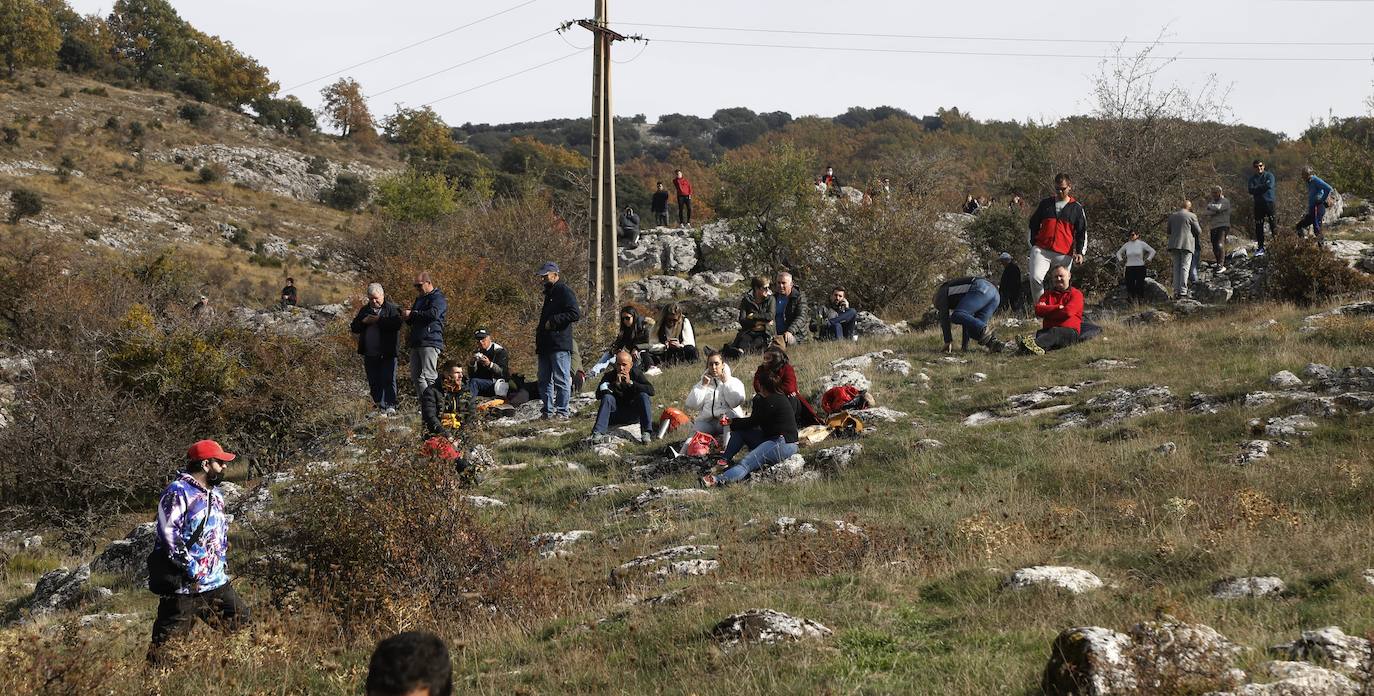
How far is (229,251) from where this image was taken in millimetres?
43031

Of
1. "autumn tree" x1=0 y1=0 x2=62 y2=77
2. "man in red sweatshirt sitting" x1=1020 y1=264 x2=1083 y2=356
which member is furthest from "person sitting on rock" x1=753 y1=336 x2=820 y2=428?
"autumn tree" x1=0 y1=0 x2=62 y2=77

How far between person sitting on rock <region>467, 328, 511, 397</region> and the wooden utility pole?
552 centimetres

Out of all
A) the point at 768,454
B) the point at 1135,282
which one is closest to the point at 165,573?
the point at 768,454

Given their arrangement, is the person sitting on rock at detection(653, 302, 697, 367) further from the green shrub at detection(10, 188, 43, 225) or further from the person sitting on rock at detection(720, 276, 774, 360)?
the green shrub at detection(10, 188, 43, 225)

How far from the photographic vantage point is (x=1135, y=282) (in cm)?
1911

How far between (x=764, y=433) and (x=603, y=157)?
11593 mm

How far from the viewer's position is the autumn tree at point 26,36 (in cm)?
6053

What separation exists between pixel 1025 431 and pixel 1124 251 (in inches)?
363

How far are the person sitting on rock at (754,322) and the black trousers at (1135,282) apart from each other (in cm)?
662

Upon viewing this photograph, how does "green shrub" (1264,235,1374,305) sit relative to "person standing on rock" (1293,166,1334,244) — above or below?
below

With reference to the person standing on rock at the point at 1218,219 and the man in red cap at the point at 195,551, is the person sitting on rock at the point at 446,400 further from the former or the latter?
the person standing on rock at the point at 1218,219

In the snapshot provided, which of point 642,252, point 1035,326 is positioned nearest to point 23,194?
point 642,252

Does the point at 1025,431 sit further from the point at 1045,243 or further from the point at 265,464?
the point at 265,464

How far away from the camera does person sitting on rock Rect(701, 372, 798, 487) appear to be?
10.8 metres
